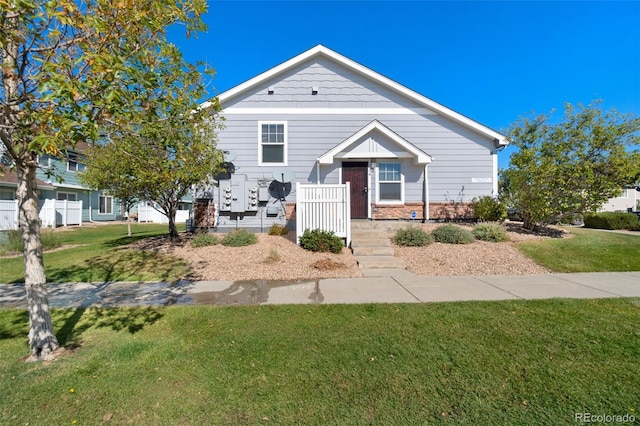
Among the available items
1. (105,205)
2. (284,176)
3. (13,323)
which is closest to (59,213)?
(105,205)

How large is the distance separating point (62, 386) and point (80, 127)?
7.69ft

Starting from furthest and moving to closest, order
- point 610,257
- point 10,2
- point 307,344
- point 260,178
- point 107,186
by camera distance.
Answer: point 260,178 < point 107,186 < point 610,257 < point 307,344 < point 10,2

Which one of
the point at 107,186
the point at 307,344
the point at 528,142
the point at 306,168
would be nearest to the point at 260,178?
the point at 306,168

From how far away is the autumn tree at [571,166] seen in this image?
348 inches

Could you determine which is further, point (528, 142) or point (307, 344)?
point (528, 142)

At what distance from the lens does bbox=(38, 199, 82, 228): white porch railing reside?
17797 millimetres

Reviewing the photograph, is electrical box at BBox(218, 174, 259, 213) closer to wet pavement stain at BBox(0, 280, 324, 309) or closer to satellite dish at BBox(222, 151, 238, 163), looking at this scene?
satellite dish at BBox(222, 151, 238, 163)

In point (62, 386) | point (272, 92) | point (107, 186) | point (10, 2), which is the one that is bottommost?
point (62, 386)

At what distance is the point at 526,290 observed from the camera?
5328 millimetres

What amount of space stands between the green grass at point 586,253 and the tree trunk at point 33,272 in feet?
31.1

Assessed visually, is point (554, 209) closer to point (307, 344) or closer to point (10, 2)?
point (307, 344)

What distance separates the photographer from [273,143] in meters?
11.4

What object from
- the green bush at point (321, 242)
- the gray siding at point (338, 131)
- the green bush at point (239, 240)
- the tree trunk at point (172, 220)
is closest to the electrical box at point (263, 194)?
the gray siding at point (338, 131)

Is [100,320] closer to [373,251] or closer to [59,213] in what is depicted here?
[373,251]
